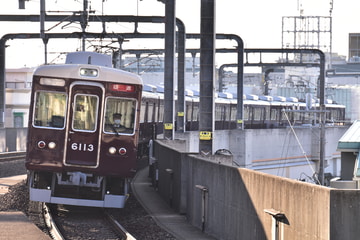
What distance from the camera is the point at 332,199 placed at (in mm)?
9312

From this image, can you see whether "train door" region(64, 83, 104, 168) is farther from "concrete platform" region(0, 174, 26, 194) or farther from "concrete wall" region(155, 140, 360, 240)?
"concrete platform" region(0, 174, 26, 194)

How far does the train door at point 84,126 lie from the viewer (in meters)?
16.8

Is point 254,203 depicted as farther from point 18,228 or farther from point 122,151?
point 122,151

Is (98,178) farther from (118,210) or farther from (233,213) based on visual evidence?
(233,213)

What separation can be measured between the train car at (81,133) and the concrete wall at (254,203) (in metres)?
1.55

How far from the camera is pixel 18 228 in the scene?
593 inches

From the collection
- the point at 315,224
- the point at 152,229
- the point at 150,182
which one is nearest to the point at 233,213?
the point at 152,229

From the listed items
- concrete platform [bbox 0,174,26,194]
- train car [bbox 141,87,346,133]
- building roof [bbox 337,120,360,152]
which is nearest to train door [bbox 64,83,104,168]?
concrete platform [bbox 0,174,26,194]

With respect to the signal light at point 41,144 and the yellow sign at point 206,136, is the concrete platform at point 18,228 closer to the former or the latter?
the signal light at point 41,144

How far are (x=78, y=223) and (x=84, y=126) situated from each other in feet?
6.37

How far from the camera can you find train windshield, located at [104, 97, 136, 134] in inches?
671

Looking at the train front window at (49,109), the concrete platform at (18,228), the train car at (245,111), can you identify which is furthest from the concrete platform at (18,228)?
the train car at (245,111)

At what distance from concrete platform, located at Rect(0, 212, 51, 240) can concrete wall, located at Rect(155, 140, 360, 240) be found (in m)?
3.06

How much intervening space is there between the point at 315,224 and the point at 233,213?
3874mm
